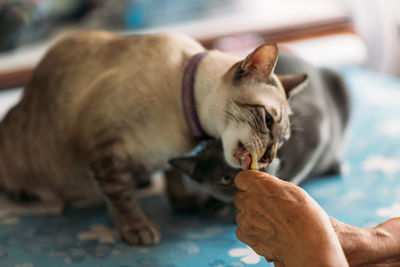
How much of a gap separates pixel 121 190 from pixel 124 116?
0.73 feet

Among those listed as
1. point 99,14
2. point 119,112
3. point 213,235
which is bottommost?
point 213,235

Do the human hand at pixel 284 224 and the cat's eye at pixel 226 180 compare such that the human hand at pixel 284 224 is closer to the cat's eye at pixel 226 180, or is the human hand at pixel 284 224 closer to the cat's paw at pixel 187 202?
the cat's eye at pixel 226 180

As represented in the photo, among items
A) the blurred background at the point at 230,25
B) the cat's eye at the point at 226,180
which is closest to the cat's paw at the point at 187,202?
the cat's eye at the point at 226,180

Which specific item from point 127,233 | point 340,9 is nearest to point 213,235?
point 127,233

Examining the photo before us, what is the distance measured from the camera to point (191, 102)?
1.29 metres

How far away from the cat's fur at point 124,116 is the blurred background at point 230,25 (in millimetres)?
1209

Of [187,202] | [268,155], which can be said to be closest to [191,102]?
[268,155]

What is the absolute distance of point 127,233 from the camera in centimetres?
135

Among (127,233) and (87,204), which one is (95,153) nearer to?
(127,233)

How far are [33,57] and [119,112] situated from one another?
64.0 inches

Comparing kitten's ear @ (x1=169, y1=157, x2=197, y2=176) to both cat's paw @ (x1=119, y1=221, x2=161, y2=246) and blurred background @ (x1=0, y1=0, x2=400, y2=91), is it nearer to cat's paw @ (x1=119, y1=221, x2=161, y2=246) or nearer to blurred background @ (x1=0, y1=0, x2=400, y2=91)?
cat's paw @ (x1=119, y1=221, x2=161, y2=246)

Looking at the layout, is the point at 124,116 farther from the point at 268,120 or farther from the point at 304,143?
the point at 304,143

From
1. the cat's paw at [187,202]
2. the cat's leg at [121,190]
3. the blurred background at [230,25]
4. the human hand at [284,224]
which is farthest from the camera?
the blurred background at [230,25]

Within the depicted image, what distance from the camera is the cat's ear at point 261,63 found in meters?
1.13
